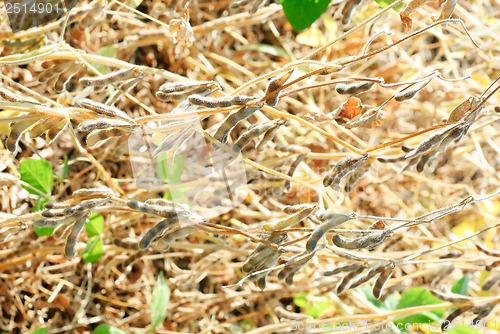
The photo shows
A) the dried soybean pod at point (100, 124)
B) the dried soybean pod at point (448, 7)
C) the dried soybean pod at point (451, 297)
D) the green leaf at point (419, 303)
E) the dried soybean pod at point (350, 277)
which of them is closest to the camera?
the dried soybean pod at point (100, 124)

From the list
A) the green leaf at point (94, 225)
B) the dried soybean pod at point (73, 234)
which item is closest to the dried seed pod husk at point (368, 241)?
the dried soybean pod at point (73, 234)

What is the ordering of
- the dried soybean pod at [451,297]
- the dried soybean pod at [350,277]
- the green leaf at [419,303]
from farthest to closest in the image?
the green leaf at [419,303], the dried soybean pod at [451,297], the dried soybean pod at [350,277]

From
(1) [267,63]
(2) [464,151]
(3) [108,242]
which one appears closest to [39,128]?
(3) [108,242]

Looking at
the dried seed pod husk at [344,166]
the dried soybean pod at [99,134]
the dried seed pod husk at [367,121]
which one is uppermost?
the dried soybean pod at [99,134]

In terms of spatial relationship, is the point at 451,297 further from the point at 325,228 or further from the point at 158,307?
the point at 158,307

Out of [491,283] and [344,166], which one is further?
[491,283]

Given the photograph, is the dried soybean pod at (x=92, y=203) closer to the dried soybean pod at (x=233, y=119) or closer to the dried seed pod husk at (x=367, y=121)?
the dried soybean pod at (x=233, y=119)

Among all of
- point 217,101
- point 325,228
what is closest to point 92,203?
point 217,101

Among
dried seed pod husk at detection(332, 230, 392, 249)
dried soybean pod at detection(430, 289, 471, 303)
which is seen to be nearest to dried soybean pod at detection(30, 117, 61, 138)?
dried seed pod husk at detection(332, 230, 392, 249)
